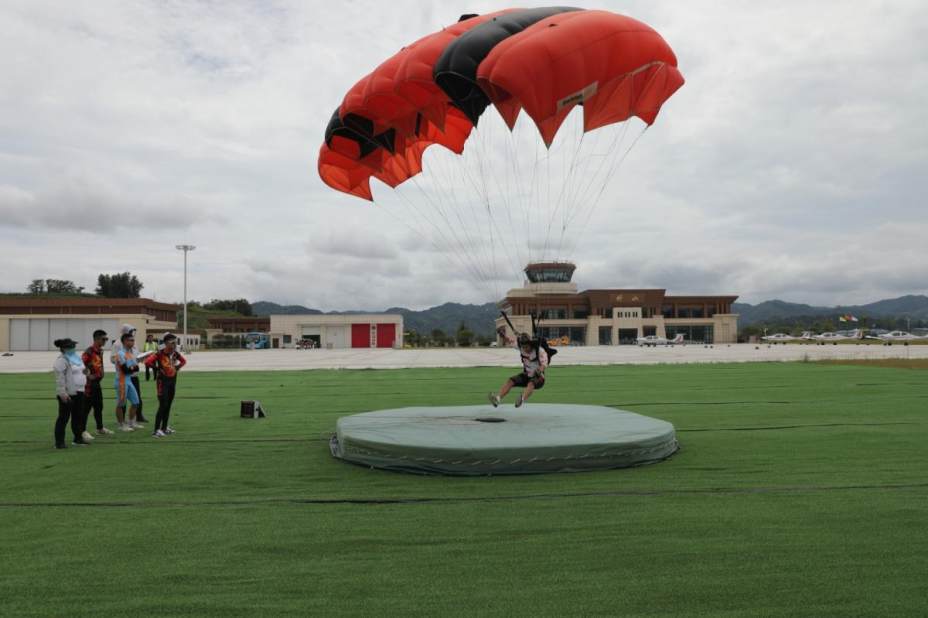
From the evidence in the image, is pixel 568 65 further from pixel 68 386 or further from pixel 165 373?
pixel 68 386

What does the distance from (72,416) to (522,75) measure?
7.31 metres

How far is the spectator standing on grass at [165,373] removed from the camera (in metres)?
9.59

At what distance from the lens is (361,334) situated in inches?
3260

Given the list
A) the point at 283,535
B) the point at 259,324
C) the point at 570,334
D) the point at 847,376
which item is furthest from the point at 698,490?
the point at 259,324

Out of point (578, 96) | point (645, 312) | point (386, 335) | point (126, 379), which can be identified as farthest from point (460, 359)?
point (645, 312)

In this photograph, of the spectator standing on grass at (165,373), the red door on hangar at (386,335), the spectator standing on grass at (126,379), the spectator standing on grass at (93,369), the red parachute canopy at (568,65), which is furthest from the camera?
the red door on hangar at (386,335)

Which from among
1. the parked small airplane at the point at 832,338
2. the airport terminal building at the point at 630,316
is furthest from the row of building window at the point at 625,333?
the parked small airplane at the point at 832,338

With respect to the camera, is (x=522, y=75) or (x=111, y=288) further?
(x=111, y=288)

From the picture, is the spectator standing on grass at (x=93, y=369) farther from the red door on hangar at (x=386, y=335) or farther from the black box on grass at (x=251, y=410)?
the red door on hangar at (x=386, y=335)

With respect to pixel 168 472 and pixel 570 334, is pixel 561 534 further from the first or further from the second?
pixel 570 334

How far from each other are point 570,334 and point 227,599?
291 feet

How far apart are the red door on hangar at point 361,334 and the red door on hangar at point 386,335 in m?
1.25

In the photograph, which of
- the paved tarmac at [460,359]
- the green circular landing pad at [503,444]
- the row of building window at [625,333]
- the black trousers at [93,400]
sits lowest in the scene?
the paved tarmac at [460,359]

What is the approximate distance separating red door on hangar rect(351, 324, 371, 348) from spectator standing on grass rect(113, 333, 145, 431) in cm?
7187
